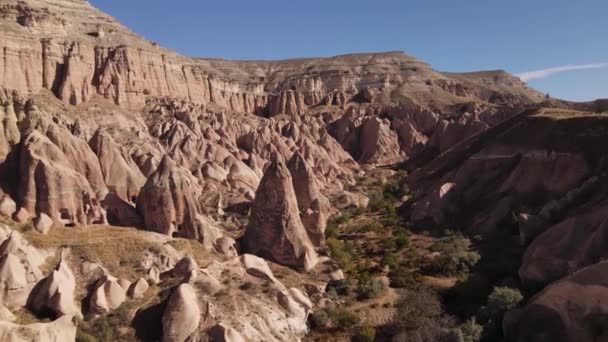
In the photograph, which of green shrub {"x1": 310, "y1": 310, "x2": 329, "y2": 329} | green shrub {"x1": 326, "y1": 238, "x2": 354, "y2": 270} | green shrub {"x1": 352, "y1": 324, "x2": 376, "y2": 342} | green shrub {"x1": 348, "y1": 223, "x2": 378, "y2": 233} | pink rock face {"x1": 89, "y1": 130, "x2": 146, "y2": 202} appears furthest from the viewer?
green shrub {"x1": 348, "y1": 223, "x2": 378, "y2": 233}

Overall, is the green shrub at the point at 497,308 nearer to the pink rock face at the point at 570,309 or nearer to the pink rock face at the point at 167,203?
the pink rock face at the point at 570,309

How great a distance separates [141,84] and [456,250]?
189 feet

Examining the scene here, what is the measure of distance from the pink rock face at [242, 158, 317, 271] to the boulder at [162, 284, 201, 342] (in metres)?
8.62

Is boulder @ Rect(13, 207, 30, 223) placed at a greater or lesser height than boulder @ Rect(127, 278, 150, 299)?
greater

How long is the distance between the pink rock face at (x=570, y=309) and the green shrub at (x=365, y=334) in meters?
6.56

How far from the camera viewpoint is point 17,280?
66.0ft

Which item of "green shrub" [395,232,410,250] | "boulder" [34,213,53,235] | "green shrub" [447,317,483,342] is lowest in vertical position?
"green shrub" [395,232,410,250]

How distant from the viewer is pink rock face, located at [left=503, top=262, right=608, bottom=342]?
16.2 metres

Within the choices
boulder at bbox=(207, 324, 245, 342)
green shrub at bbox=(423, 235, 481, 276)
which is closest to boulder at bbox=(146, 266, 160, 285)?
boulder at bbox=(207, 324, 245, 342)

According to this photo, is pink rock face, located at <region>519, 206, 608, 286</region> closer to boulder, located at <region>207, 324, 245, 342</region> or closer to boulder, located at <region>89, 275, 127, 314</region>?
boulder, located at <region>207, 324, 245, 342</region>

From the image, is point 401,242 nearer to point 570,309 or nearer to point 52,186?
point 570,309

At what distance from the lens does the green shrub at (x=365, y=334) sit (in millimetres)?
22906

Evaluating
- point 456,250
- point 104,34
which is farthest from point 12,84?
point 456,250

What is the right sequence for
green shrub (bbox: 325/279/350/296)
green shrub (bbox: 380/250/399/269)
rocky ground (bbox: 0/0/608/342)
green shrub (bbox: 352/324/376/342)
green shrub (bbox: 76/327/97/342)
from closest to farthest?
green shrub (bbox: 76/327/97/342)
rocky ground (bbox: 0/0/608/342)
green shrub (bbox: 352/324/376/342)
green shrub (bbox: 325/279/350/296)
green shrub (bbox: 380/250/399/269)
